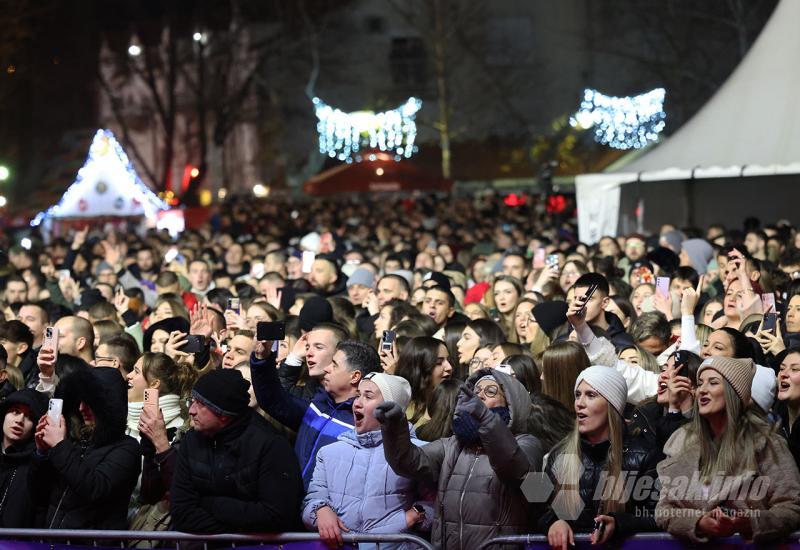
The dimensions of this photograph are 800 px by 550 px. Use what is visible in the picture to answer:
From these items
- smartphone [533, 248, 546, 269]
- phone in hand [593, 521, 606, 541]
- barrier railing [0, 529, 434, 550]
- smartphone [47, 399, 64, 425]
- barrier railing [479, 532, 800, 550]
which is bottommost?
barrier railing [0, 529, 434, 550]

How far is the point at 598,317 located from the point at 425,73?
41037 millimetres

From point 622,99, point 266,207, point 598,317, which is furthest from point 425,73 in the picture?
point 598,317

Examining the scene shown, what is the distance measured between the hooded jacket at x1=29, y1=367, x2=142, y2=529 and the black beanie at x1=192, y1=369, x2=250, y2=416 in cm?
59

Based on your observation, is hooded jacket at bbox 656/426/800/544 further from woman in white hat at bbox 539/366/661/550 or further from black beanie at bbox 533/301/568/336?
black beanie at bbox 533/301/568/336

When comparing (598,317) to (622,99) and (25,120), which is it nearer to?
(622,99)

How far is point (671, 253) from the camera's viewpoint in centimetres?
1198

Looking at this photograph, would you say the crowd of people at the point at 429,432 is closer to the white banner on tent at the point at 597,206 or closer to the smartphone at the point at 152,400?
the smartphone at the point at 152,400

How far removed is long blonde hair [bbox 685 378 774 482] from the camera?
5.23 meters

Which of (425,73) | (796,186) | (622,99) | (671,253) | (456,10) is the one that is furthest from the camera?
(425,73)

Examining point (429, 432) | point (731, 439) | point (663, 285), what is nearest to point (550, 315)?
point (663, 285)

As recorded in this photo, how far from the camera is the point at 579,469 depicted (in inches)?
213

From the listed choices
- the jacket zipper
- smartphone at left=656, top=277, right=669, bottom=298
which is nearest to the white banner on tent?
smartphone at left=656, top=277, right=669, bottom=298

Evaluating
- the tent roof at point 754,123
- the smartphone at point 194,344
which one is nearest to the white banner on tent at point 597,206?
the tent roof at point 754,123

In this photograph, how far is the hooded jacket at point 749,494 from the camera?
199 inches
